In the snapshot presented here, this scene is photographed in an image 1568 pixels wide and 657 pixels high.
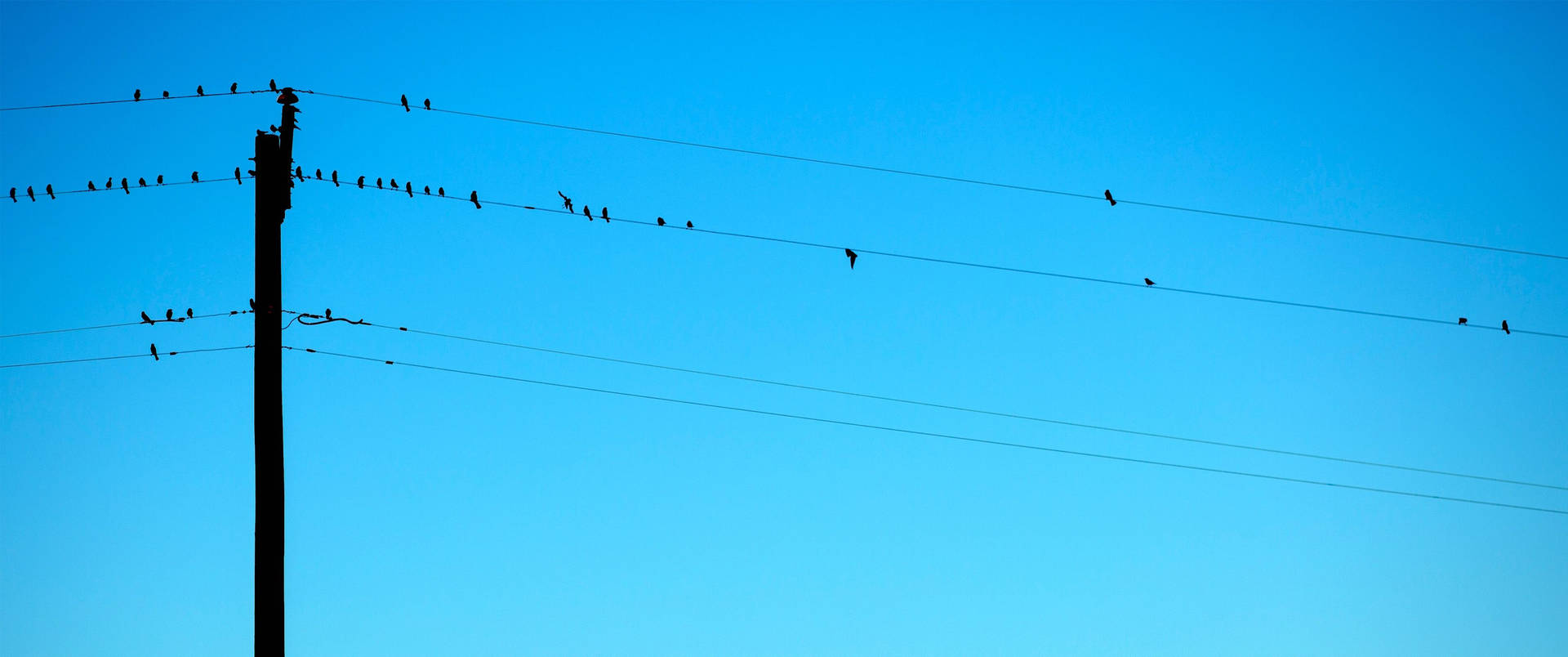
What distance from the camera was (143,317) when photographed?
17719 millimetres

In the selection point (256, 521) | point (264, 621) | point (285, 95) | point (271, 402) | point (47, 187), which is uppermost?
point (47, 187)

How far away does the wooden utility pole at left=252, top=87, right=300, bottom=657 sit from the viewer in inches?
Result: 560

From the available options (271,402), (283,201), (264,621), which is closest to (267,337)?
(271,402)

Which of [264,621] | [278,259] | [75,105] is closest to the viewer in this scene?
[264,621]

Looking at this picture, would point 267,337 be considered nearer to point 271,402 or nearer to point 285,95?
point 271,402

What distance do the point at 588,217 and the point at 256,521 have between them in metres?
7.64

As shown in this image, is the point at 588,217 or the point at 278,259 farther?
the point at 588,217

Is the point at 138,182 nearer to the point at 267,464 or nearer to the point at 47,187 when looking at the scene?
the point at 47,187

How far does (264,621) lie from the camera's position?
14164mm

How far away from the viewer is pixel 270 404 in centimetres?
1457

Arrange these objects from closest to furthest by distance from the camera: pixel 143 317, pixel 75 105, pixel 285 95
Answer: pixel 285 95, pixel 143 317, pixel 75 105

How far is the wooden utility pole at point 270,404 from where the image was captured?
14227 millimetres

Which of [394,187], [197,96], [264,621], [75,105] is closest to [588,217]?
[394,187]

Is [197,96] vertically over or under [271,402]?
over
